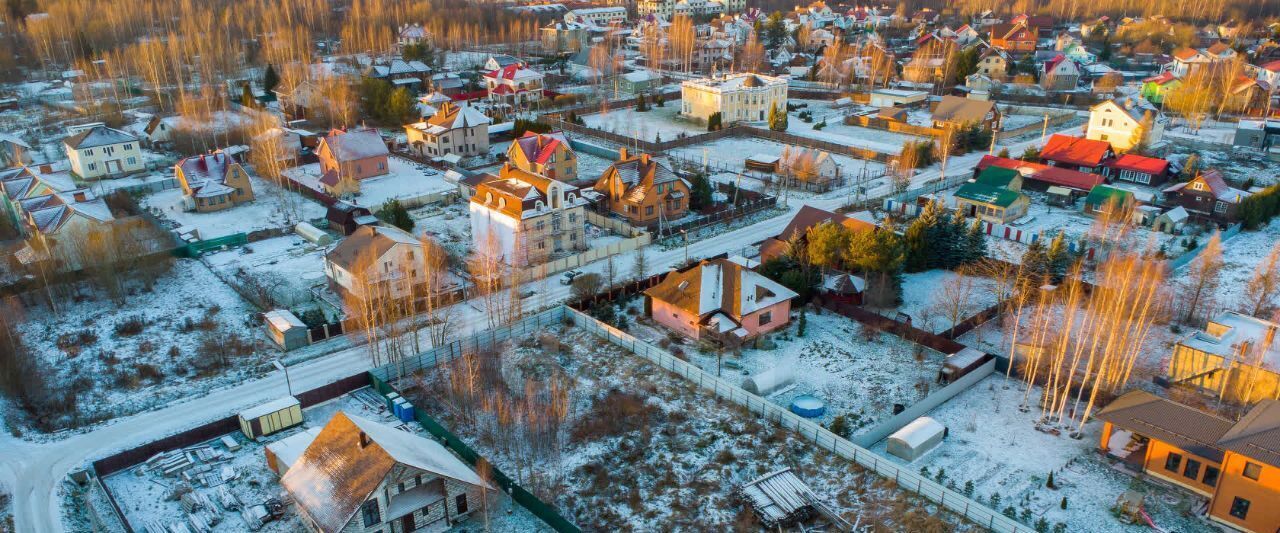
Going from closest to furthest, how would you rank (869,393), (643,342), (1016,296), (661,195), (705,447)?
1. (705,447)
2. (869,393)
3. (643,342)
4. (1016,296)
5. (661,195)

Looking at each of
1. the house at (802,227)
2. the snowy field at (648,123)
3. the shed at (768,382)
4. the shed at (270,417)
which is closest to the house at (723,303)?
the shed at (768,382)

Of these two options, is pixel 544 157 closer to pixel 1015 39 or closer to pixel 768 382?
pixel 768 382

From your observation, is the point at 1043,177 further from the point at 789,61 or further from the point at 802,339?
the point at 789,61

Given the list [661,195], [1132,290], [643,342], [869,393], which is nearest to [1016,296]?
[1132,290]

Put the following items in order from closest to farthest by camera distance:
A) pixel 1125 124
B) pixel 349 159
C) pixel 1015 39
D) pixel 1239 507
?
pixel 1239 507 → pixel 349 159 → pixel 1125 124 → pixel 1015 39

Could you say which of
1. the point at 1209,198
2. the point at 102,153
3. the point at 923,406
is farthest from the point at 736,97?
the point at 102,153

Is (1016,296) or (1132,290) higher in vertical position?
(1132,290)
